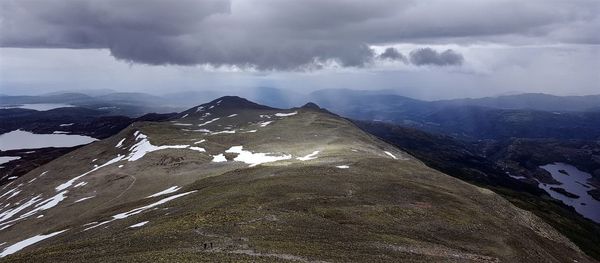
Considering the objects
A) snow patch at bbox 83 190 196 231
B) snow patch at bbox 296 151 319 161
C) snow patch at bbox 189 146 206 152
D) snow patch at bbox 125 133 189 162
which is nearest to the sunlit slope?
snow patch at bbox 189 146 206 152

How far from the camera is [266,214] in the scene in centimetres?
4497

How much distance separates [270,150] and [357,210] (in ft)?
201

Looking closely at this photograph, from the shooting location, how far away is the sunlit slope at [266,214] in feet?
120

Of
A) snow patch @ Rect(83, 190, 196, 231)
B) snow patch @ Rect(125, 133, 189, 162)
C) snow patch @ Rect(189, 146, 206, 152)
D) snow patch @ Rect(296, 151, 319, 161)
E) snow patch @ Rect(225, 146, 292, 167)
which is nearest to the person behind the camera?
snow patch @ Rect(83, 190, 196, 231)

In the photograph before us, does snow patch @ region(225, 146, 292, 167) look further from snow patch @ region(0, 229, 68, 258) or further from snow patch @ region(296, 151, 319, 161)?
snow patch @ region(0, 229, 68, 258)

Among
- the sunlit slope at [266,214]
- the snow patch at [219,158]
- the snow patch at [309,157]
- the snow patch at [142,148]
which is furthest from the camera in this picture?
the snow patch at [142,148]

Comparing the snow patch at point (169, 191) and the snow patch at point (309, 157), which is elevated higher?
the snow patch at point (309, 157)

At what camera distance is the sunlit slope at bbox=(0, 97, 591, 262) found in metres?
36.7

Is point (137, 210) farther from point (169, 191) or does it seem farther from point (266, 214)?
point (266, 214)

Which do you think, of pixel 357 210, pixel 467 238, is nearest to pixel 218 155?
pixel 357 210

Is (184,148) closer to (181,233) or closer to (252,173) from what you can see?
(252,173)

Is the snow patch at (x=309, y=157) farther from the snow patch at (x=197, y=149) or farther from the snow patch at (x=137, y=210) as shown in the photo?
the snow patch at (x=137, y=210)

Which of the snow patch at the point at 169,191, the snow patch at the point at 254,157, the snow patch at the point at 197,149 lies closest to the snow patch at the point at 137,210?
the snow patch at the point at 169,191

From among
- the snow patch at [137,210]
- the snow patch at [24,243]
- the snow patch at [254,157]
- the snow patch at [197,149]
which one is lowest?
the snow patch at [24,243]
